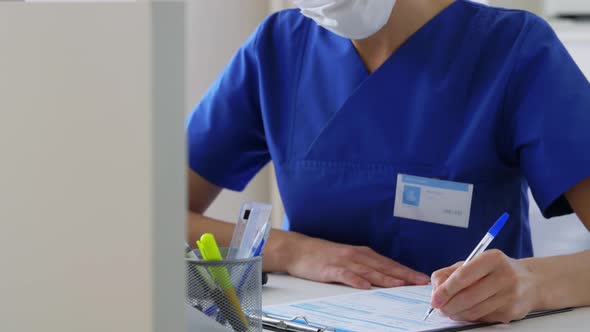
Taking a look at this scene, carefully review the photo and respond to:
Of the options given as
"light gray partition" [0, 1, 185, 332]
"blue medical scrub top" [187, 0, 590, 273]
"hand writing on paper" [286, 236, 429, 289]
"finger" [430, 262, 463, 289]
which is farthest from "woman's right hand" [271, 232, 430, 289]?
"light gray partition" [0, 1, 185, 332]

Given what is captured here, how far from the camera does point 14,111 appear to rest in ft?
1.51

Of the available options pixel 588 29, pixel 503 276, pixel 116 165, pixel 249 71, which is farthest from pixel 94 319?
pixel 588 29

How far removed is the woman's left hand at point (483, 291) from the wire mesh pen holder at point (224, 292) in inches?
9.1

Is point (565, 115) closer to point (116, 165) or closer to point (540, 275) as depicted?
point (540, 275)

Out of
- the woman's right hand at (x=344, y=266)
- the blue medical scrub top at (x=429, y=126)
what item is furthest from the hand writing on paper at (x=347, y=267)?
the blue medical scrub top at (x=429, y=126)

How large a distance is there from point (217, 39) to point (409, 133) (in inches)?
51.3

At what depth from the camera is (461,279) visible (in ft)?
3.01

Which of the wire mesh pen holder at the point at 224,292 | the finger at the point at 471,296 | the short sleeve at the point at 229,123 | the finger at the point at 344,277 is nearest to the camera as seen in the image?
the wire mesh pen holder at the point at 224,292

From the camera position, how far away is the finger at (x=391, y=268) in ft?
3.86

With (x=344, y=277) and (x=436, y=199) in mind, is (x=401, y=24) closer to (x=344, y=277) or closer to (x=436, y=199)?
(x=436, y=199)

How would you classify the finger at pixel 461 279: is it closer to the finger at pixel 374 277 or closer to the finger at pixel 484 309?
the finger at pixel 484 309

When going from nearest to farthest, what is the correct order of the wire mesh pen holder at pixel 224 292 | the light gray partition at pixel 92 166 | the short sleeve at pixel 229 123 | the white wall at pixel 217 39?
1. the light gray partition at pixel 92 166
2. the wire mesh pen holder at pixel 224 292
3. the short sleeve at pixel 229 123
4. the white wall at pixel 217 39

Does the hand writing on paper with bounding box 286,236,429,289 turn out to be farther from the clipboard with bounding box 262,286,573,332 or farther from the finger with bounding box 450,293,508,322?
the finger with bounding box 450,293,508,322

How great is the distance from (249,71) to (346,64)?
0.66ft
